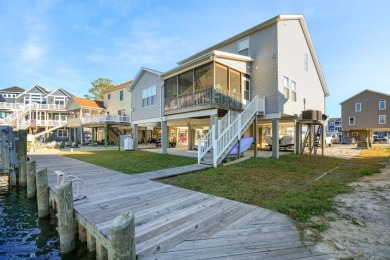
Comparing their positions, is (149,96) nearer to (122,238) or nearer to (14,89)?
(122,238)

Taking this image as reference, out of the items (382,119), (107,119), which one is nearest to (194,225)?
(107,119)

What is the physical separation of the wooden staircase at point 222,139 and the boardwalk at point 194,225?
15.3ft

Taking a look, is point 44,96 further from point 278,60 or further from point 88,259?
point 88,259

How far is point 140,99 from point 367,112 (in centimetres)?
4024

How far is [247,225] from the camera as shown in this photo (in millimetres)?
3930

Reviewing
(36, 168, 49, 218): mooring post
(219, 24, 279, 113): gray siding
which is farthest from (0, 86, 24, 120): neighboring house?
(219, 24, 279, 113): gray siding

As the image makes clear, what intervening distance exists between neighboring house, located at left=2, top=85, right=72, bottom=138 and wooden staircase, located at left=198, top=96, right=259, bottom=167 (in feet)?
95.5

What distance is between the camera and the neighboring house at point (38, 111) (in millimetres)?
33875

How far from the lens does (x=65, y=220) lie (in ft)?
14.0

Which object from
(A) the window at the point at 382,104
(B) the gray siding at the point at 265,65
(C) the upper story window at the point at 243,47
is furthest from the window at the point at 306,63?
(A) the window at the point at 382,104

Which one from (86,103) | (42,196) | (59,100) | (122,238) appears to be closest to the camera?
(122,238)

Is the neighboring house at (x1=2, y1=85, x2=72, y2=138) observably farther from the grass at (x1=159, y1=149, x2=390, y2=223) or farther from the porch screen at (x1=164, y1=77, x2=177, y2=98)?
the grass at (x1=159, y1=149, x2=390, y2=223)

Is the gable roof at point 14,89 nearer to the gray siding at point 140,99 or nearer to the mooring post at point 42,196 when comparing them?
the gray siding at point 140,99

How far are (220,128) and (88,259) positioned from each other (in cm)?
825
